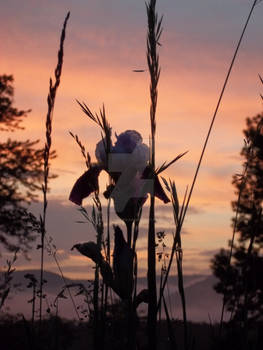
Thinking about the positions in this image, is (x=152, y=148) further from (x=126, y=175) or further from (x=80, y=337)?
(x=80, y=337)

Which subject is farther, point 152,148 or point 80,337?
point 80,337

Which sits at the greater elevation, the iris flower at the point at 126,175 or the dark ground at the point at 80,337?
the iris flower at the point at 126,175

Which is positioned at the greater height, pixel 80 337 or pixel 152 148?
pixel 152 148

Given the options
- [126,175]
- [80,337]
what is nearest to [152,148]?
[126,175]

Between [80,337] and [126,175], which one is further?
[80,337]

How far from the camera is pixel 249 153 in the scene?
7.20 feet

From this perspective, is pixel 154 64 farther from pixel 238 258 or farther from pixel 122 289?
pixel 238 258

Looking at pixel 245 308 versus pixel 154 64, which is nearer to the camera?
pixel 154 64

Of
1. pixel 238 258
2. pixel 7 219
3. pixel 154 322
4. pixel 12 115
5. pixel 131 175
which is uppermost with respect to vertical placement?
pixel 12 115

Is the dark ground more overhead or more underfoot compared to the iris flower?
more underfoot

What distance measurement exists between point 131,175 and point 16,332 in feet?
15.7

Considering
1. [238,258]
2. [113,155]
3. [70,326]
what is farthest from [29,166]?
[113,155]

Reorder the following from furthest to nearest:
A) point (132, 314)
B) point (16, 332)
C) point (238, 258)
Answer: point (238, 258), point (16, 332), point (132, 314)

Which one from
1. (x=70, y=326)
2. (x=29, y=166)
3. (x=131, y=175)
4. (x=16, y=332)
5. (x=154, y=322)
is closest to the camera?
(x=154, y=322)
